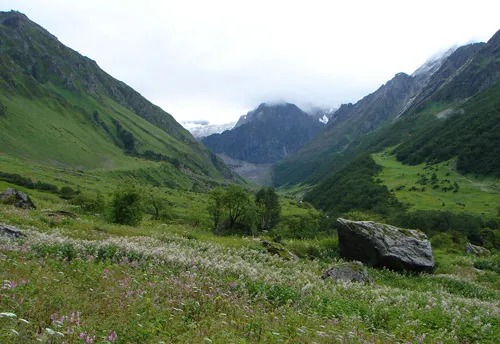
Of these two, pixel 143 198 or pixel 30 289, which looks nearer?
A: pixel 30 289

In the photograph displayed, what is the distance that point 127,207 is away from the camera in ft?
120

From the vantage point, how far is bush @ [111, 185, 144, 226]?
36188 millimetres

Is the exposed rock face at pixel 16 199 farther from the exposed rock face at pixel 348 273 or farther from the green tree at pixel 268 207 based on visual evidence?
the green tree at pixel 268 207

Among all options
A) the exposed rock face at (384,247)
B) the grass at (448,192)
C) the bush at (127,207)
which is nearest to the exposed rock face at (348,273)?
the exposed rock face at (384,247)

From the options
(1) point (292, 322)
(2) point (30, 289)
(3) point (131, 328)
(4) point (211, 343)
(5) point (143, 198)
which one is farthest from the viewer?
(5) point (143, 198)

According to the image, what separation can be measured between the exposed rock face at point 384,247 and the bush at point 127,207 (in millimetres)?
22626

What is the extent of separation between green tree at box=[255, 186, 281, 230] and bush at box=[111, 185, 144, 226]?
1513 inches

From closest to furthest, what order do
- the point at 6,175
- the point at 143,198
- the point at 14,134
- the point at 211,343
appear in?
the point at 211,343, the point at 143,198, the point at 6,175, the point at 14,134

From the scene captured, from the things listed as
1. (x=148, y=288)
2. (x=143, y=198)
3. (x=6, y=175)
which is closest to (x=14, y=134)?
(x=6, y=175)

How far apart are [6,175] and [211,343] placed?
366ft

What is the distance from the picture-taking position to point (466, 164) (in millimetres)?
182625

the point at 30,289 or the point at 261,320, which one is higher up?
the point at 30,289

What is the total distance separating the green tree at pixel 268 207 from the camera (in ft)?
254

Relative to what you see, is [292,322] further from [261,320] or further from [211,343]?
[211,343]
